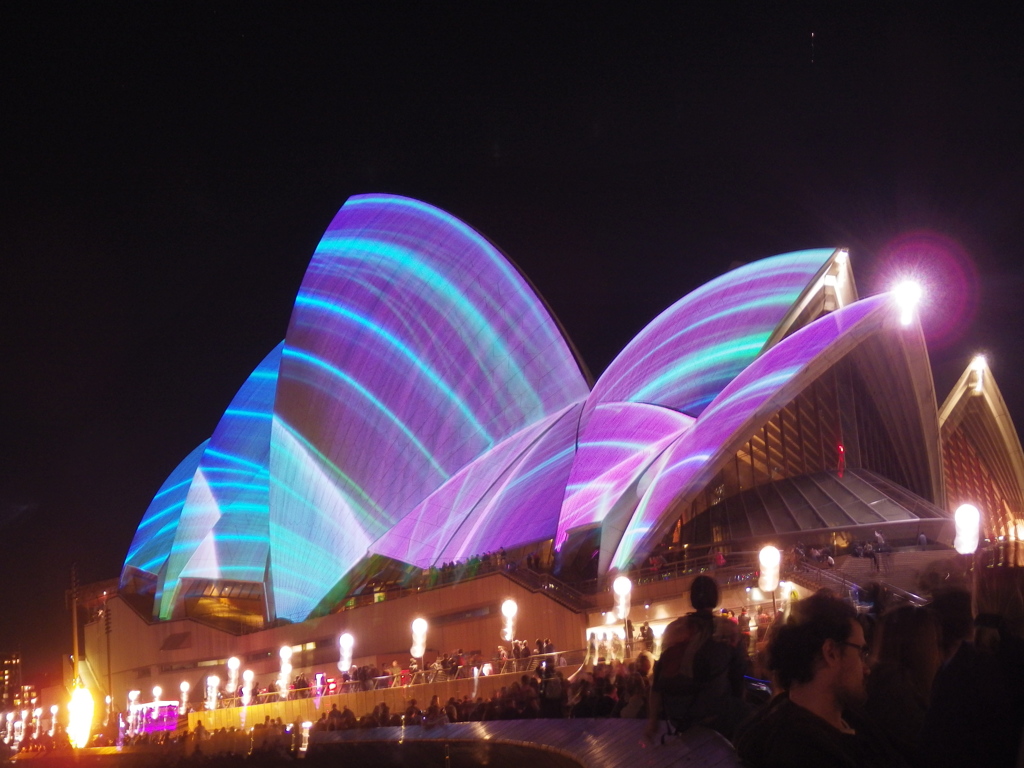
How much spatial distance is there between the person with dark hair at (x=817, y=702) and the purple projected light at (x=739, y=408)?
806 inches

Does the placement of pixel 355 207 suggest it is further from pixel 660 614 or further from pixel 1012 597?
pixel 1012 597

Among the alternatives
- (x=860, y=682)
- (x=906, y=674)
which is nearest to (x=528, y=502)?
(x=906, y=674)

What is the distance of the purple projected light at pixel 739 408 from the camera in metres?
22.2

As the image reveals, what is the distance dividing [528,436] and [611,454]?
3431mm

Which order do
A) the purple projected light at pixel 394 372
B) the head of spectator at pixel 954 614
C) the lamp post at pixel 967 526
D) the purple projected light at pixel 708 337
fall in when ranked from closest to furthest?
1. the head of spectator at pixel 954 614
2. the lamp post at pixel 967 526
3. the purple projected light at pixel 708 337
4. the purple projected light at pixel 394 372

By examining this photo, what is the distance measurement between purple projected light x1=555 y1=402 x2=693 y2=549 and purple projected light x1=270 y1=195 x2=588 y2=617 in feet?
10.6

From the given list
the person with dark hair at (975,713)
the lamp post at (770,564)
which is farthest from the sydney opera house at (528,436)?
the person with dark hair at (975,713)

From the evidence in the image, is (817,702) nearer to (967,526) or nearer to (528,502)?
(967,526)

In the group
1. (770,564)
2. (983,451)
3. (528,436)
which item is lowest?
(770,564)

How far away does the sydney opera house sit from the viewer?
78.4 ft

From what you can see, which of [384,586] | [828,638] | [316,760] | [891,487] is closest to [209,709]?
[384,586]

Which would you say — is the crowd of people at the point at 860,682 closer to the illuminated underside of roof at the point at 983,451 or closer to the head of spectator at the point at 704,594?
the head of spectator at the point at 704,594

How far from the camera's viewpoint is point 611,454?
86.0 ft

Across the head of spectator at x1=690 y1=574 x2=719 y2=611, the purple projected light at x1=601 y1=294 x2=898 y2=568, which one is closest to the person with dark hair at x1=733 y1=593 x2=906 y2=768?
the head of spectator at x1=690 y1=574 x2=719 y2=611
